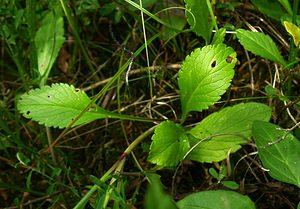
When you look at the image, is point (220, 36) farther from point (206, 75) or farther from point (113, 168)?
point (113, 168)

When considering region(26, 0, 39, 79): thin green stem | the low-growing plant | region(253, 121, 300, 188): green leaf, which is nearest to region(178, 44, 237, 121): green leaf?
the low-growing plant

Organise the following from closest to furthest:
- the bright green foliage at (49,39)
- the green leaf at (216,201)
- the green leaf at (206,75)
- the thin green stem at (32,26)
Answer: the green leaf at (216,201)
the green leaf at (206,75)
the thin green stem at (32,26)
the bright green foliage at (49,39)

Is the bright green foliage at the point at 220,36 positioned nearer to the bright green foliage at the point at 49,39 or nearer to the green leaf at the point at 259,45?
the green leaf at the point at 259,45

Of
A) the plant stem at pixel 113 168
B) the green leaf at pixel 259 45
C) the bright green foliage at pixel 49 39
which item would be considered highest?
the green leaf at pixel 259 45

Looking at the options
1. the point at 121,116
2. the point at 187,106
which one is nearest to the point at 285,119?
the point at 187,106

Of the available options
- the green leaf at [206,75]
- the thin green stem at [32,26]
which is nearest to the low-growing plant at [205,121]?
the green leaf at [206,75]

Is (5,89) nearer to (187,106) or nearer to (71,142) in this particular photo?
(71,142)

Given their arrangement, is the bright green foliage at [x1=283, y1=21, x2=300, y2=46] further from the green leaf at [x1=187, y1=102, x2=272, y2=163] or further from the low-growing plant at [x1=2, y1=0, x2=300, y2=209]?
the green leaf at [x1=187, y1=102, x2=272, y2=163]

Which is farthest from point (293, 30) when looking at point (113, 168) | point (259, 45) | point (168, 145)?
point (113, 168)
